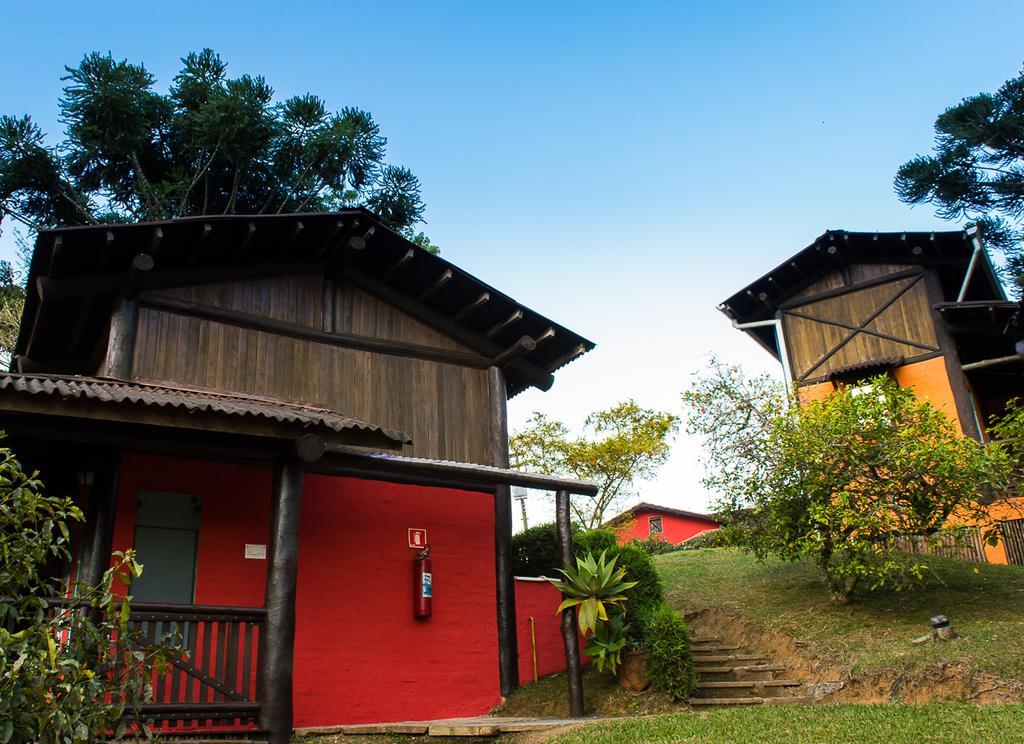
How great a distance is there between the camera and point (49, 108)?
2239 centimetres

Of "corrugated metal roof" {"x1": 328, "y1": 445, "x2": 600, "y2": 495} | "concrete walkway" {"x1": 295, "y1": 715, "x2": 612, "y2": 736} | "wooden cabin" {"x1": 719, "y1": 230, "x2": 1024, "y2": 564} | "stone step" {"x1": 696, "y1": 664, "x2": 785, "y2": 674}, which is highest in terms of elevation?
"wooden cabin" {"x1": 719, "y1": 230, "x2": 1024, "y2": 564}

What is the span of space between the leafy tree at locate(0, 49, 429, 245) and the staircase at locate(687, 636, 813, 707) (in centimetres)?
1685

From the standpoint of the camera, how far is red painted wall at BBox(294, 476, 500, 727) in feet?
31.8

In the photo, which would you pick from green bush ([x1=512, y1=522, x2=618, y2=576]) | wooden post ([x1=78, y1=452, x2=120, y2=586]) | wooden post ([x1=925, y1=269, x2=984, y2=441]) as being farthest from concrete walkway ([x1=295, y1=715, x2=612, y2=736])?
wooden post ([x1=925, y1=269, x2=984, y2=441])

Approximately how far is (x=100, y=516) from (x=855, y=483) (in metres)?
9.86

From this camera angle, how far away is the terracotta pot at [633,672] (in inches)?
407

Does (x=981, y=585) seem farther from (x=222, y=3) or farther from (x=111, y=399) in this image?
(x=222, y=3)

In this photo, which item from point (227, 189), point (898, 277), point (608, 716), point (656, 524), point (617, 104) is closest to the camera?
point (608, 716)

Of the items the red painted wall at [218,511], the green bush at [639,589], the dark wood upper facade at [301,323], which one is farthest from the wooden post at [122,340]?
the green bush at [639,589]

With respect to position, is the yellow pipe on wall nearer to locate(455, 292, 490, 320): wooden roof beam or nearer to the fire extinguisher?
the fire extinguisher

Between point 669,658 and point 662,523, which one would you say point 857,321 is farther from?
point 662,523

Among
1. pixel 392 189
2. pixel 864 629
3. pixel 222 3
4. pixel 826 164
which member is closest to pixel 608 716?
pixel 864 629

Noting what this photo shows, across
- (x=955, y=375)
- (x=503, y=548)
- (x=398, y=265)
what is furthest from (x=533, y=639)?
(x=955, y=375)

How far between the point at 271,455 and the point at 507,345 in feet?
16.2
